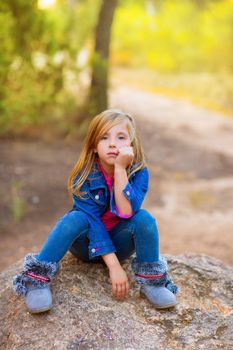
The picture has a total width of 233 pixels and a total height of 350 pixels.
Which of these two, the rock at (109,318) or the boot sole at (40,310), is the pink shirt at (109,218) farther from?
the boot sole at (40,310)

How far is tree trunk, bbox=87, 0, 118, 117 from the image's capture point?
7.83 metres

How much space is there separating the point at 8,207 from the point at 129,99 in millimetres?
5869

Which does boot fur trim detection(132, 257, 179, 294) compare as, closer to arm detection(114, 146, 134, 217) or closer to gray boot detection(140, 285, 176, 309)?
gray boot detection(140, 285, 176, 309)

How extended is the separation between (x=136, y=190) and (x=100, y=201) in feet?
0.65

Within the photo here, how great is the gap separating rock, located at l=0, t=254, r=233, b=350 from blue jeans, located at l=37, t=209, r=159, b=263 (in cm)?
20

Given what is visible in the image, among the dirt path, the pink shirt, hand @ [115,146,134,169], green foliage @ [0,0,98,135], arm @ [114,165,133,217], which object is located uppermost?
green foliage @ [0,0,98,135]

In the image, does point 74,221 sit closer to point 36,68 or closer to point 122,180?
point 122,180

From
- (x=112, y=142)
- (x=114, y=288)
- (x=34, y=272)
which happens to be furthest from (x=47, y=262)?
(x=112, y=142)

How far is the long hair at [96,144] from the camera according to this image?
259 centimetres

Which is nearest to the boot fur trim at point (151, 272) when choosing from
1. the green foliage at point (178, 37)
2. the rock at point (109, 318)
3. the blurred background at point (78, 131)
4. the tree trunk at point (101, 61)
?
the rock at point (109, 318)

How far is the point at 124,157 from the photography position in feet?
8.15

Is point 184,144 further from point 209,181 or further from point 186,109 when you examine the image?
point 186,109

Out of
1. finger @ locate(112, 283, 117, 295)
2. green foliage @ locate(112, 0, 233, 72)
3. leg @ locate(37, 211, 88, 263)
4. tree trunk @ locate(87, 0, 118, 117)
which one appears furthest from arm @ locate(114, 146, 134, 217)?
green foliage @ locate(112, 0, 233, 72)

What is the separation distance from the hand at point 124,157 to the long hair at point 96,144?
9cm
